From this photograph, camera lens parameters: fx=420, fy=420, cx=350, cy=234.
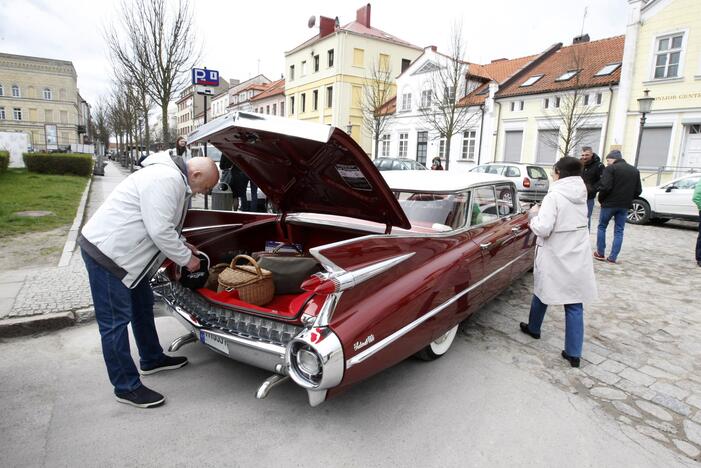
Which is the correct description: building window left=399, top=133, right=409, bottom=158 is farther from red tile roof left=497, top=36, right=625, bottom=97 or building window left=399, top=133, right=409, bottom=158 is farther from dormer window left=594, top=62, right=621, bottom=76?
dormer window left=594, top=62, right=621, bottom=76

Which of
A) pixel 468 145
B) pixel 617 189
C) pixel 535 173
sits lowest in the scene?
pixel 617 189

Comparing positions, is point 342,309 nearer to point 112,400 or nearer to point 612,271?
point 112,400

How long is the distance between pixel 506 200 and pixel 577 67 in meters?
21.7

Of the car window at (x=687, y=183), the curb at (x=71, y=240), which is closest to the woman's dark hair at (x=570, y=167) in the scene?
the curb at (x=71, y=240)

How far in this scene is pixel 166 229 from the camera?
2.63 meters

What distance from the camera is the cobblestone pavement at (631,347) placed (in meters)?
2.90

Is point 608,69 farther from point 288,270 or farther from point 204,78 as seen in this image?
point 288,270

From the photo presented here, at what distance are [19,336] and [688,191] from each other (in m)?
13.5

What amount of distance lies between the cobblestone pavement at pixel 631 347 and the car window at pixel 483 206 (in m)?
Result: 1.10

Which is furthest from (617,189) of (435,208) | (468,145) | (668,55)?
(468,145)

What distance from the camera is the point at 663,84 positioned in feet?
61.1

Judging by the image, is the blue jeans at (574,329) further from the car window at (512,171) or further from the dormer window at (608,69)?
the dormer window at (608,69)

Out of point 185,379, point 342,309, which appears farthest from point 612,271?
point 185,379

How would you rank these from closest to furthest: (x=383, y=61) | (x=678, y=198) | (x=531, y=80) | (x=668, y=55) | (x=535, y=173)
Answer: (x=678, y=198) → (x=535, y=173) → (x=668, y=55) → (x=531, y=80) → (x=383, y=61)
